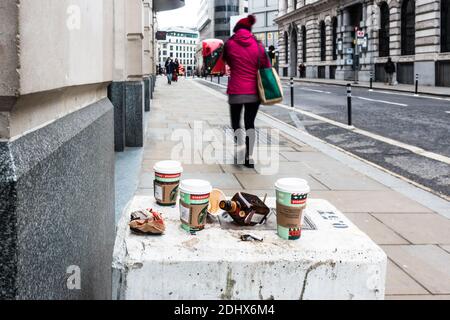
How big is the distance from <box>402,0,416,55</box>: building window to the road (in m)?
17.0

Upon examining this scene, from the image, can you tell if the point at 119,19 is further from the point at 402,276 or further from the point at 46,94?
the point at 46,94

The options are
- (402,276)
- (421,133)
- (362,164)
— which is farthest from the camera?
(421,133)

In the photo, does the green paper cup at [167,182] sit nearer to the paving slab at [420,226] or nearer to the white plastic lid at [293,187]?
the white plastic lid at [293,187]

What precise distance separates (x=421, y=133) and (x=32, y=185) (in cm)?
1092

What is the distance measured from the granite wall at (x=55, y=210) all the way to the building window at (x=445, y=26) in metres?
31.2

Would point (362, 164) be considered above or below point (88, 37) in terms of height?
below

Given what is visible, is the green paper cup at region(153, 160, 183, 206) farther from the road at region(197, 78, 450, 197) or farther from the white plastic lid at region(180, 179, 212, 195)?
the road at region(197, 78, 450, 197)

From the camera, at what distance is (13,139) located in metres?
1.38

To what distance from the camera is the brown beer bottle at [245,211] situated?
232 centimetres

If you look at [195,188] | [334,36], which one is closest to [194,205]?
[195,188]

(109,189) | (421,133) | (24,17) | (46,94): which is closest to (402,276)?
(109,189)

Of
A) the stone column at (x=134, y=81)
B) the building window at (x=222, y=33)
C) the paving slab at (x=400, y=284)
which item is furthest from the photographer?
the building window at (x=222, y=33)

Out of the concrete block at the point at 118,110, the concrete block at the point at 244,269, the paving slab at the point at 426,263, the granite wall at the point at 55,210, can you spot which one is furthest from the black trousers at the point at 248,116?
the concrete block at the point at 244,269

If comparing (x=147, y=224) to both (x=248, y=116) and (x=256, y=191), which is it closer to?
(x=256, y=191)
